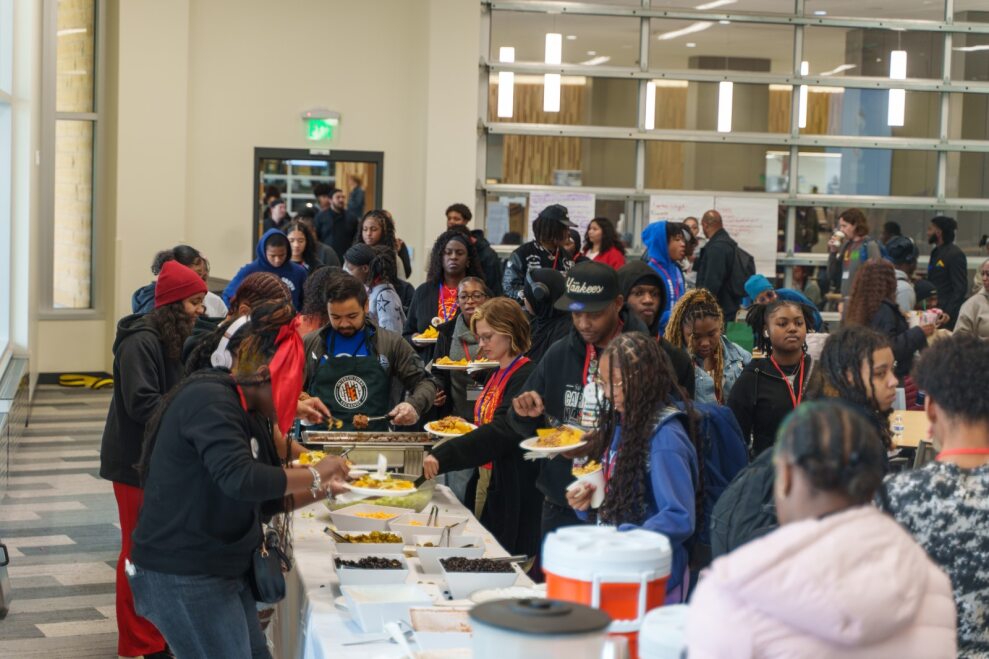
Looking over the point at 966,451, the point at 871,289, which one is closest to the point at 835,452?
the point at 966,451

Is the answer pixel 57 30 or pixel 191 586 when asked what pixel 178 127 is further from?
pixel 191 586

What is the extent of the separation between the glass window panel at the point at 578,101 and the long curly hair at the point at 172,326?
9.30 m

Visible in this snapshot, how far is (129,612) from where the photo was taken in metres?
5.16

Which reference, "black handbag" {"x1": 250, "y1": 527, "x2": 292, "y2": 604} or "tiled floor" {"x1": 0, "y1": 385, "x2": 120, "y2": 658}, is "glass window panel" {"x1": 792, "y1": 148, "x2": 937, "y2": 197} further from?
"black handbag" {"x1": 250, "y1": 527, "x2": 292, "y2": 604}

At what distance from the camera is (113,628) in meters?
5.87

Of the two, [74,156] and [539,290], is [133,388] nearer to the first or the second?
[539,290]

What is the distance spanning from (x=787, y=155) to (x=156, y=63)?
688 cm

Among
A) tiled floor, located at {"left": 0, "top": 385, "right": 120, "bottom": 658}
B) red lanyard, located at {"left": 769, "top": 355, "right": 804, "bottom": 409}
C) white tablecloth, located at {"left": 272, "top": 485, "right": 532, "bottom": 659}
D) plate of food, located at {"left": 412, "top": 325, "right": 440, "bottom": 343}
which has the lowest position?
tiled floor, located at {"left": 0, "top": 385, "right": 120, "bottom": 658}

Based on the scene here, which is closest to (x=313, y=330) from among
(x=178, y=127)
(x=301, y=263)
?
(x=301, y=263)

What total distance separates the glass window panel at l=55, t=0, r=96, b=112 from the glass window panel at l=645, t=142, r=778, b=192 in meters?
6.10

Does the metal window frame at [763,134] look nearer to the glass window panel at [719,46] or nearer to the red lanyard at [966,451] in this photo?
the glass window panel at [719,46]

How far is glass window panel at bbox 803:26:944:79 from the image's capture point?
14227 millimetres

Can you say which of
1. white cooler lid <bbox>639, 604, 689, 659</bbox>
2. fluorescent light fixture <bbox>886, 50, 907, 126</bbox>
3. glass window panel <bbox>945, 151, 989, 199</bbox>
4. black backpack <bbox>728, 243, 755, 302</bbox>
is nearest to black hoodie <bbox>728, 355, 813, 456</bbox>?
white cooler lid <bbox>639, 604, 689, 659</bbox>

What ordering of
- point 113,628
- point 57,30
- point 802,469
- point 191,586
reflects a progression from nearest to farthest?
1. point 802,469
2. point 191,586
3. point 113,628
4. point 57,30
